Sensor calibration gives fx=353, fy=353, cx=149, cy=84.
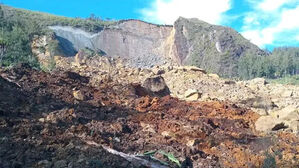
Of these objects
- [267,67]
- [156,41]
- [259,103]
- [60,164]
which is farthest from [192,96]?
[156,41]

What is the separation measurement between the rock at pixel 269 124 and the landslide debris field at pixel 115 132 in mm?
307

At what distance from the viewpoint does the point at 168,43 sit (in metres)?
63.9

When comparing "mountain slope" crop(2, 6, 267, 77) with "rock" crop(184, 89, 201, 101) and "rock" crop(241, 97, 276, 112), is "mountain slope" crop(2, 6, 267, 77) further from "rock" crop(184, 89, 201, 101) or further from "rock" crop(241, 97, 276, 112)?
"rock" crop(241, 97, 276, 112)

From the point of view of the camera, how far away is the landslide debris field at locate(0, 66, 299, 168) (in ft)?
20.8

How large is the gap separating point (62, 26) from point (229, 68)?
30.0 m

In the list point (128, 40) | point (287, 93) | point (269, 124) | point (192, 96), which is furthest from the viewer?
point (128, 40)

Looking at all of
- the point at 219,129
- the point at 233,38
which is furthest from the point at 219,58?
the point at 219,129

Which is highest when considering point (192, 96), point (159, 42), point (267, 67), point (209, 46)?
point (159, 42)

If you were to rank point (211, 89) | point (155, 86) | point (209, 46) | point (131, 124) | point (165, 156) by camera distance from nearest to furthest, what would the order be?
point (165, 156)
point (131, 124)
point (155, 86)
point (211, 89)
point (209, 46)

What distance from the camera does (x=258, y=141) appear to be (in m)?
10.4

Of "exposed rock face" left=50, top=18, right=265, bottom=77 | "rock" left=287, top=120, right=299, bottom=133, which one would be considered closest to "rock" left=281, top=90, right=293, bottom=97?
"rock" left=287, top=120, right=299, bottom=133

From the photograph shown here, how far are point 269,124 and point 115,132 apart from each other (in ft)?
19.3

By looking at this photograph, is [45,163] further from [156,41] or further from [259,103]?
[156,41]

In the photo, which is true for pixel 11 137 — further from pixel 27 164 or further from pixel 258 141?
pixel 258 141
